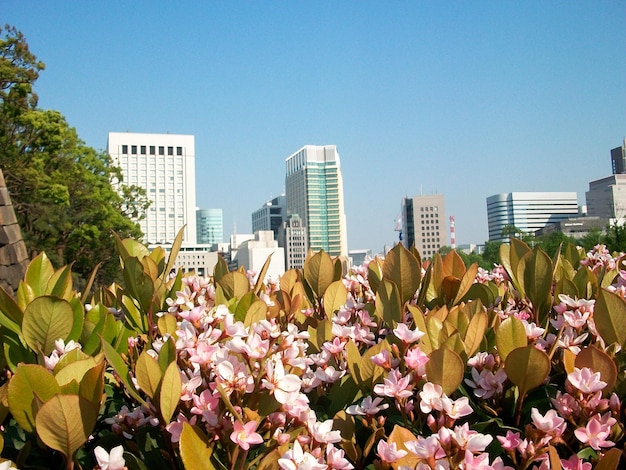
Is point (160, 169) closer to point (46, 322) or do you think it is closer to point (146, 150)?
point (146, 150)

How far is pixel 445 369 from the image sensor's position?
0.83 meters

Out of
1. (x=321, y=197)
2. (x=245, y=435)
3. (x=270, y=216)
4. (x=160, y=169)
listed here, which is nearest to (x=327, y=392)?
(x=245, y=435)

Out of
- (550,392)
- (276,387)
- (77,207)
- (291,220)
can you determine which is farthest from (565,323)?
(291,220)

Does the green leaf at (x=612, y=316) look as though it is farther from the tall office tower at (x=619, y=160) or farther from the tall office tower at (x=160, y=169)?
the tall office tower at (x=619, y=160)

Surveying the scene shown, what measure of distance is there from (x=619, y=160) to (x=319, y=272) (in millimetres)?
152464

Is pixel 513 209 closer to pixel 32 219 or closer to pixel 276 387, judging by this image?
pixel 32 219

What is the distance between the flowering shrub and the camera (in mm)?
722

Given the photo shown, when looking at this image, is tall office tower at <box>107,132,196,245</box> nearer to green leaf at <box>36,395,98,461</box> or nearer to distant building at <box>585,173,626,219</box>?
distant building at <box>585,173,626,219</box>

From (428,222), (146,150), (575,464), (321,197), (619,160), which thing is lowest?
(575,464)

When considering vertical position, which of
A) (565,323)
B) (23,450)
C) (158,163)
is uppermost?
(158,163)

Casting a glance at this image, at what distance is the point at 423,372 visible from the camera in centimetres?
87

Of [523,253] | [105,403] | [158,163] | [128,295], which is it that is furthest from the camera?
[158,163]

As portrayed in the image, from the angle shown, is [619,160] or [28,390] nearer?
[28,390]

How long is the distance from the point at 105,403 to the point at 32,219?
1958 centimetres
